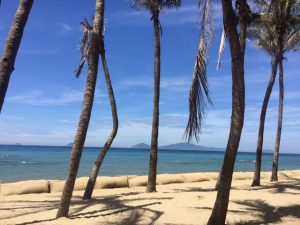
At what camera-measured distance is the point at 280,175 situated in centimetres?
2464

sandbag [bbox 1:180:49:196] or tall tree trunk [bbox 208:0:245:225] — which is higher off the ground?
tall tree trunk [bbox 208:0:245:225]

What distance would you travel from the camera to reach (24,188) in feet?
52.3

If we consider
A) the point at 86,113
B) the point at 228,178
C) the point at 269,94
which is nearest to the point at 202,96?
the point at 228,178

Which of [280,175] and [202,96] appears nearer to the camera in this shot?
[202,96]

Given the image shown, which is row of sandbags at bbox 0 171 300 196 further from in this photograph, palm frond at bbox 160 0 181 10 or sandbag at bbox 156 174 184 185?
palm frond at bbox 160 0 181 10

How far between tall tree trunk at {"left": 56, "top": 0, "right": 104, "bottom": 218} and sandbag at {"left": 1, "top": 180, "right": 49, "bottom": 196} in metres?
6.66

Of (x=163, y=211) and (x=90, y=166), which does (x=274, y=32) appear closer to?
(x=163, y=211)

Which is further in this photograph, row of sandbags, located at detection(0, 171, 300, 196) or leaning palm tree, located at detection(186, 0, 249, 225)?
row of sandbags, located at detection(0, 171, 300, 196)

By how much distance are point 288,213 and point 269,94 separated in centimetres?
801

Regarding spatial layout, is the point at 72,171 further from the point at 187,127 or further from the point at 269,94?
the point at 269,94

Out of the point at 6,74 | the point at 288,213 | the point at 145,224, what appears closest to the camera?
the point at 6,74

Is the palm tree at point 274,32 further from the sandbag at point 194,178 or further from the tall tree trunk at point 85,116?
the tall tree trunk at point 85,116

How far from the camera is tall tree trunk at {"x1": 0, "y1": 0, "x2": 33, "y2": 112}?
22.7ft

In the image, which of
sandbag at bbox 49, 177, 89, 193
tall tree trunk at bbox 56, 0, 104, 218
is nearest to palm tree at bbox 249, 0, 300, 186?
sandbag at bbox 49, 177, 89, 193
